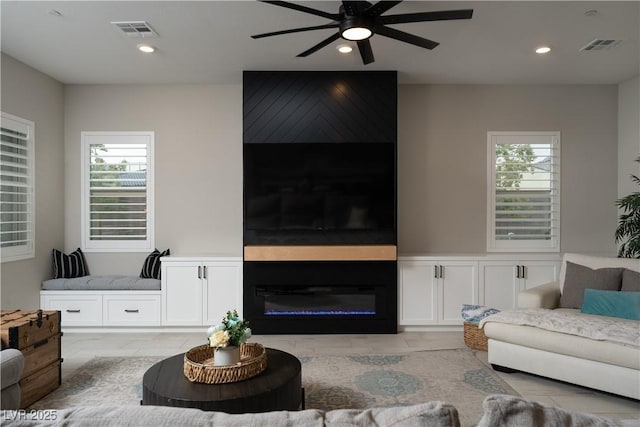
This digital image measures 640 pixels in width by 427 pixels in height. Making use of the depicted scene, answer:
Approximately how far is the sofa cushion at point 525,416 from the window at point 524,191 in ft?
15.7

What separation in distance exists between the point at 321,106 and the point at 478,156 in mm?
2162

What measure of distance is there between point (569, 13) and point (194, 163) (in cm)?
426

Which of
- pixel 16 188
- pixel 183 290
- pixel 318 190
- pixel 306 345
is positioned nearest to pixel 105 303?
pixel 183 290

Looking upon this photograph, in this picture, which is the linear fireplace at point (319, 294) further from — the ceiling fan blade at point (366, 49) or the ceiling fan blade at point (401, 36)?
the ceiling fan blade at point (401, 36)

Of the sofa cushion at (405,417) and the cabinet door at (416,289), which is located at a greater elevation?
the sofa cushion at (405,417)

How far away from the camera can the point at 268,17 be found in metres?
3.55

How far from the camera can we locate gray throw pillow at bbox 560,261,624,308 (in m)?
3.89

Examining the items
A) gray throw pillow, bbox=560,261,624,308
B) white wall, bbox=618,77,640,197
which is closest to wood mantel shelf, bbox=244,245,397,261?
gray throw pillow, bbox=560,261,624,308

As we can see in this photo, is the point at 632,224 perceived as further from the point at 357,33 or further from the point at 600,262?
the point at 357,33

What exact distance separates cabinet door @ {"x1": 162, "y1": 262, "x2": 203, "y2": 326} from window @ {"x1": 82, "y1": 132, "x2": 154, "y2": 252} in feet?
2.36

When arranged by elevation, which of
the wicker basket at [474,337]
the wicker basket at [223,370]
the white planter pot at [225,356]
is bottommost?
the wicker basket at [474,337]

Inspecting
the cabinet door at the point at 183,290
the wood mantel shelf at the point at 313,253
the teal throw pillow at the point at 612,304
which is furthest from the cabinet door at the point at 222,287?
the teal throw pillow at the point at 612,304

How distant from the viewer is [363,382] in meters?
3.43

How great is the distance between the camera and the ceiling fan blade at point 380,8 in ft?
8.43
